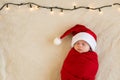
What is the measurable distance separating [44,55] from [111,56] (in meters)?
0.38

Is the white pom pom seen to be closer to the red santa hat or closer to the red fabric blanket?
the red santa hat

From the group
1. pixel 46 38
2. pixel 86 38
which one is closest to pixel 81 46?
pixel 86 38

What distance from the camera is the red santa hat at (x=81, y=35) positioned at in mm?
1265

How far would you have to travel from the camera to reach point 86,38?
126cm

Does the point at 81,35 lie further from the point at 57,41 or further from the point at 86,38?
the point at 57,41

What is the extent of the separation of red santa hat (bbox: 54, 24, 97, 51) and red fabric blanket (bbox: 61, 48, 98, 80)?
0.20 feet

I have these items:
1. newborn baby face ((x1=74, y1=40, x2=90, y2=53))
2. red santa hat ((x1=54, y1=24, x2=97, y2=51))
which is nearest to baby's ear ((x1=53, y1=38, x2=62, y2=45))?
red santa hat ((x1=54, y1=24, x2=97, y2=51))

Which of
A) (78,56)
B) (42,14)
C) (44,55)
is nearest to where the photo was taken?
(78,56)

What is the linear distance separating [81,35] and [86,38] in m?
0.03

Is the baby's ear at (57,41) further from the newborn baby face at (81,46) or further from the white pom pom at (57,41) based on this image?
the newborn baby face at (81,46)

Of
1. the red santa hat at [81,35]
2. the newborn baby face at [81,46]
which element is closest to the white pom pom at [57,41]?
the red santa hat at [81,35]

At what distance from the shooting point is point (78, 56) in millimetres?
1241

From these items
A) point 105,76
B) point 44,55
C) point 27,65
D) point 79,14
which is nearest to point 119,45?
point 105,76

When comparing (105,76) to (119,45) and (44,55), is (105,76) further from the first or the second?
(44,55)
